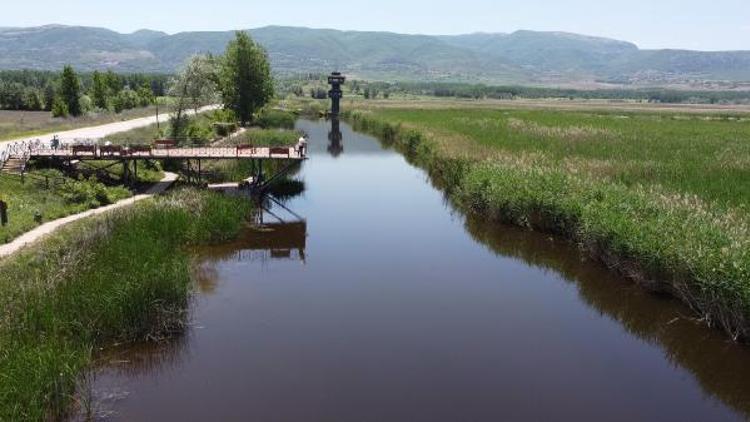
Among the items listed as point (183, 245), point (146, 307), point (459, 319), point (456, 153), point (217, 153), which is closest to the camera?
point (146, 307)

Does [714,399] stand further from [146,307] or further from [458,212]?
[458,212]

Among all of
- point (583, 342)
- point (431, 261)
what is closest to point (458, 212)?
point (431, 261)

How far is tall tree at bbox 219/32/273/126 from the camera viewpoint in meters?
86.3

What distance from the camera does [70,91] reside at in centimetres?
8562

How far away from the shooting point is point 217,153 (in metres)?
46.1

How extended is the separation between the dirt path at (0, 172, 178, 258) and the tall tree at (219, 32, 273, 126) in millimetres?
42105

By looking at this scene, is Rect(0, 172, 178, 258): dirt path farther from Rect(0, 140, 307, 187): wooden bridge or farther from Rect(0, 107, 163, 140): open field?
Rect(0, 107, 163, 140): open field

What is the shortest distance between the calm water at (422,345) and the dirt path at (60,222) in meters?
7.13

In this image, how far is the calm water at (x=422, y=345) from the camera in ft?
59.6

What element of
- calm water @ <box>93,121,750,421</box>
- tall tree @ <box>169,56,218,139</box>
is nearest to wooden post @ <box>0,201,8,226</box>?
calm water @ <box>93,121,750,421</box>

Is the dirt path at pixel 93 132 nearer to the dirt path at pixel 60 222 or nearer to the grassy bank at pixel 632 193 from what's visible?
the dirt path at pixel 60 222

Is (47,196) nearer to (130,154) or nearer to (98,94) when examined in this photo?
(130,154)

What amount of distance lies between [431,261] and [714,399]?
1519 cm

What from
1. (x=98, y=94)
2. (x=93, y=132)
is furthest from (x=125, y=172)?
(x=98, y=94)
